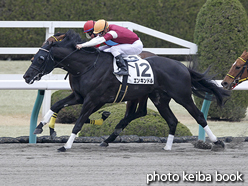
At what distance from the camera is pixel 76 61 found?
5.05m

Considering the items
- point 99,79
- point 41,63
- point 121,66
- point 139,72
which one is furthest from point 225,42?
point 41,63

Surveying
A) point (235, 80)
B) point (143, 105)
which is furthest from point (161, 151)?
point (235, 80)

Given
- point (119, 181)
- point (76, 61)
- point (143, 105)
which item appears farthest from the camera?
point (143, 105)

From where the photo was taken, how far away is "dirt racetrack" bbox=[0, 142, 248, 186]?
12.3 feet

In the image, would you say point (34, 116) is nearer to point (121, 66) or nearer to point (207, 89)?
point (121, 66)

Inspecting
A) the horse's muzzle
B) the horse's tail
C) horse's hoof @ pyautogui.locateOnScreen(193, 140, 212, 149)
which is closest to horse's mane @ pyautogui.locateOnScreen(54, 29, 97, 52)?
the horse's tail

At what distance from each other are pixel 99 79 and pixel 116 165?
1.15 metres

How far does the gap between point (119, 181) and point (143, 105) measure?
1.98 meters

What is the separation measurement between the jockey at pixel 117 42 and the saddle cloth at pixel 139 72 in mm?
84

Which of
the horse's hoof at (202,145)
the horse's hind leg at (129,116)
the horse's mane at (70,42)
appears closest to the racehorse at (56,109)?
the horse's hind leg at (129,116)

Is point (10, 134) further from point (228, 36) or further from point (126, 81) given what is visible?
point (228, 36)

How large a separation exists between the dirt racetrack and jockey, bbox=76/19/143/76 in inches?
40.0

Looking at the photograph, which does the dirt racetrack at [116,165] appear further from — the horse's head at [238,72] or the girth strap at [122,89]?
the horse's head at [238,72]

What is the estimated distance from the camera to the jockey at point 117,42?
16.6 feet
